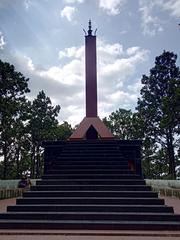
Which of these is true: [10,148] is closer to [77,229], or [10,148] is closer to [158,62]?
[158,62]

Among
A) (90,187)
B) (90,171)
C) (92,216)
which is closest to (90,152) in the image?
(90,171)

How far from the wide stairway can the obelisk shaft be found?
7.07 m

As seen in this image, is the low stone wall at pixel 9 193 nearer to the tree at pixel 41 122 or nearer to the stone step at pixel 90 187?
the stone step at pixel 90 187

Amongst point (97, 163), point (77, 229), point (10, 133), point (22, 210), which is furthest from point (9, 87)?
point (77, 229)

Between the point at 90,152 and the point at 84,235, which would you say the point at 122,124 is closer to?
the point at 90,152

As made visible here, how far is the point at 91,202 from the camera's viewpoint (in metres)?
9.23

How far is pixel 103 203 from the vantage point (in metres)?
9.22

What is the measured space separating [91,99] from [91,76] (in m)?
1.67

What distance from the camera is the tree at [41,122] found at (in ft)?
107

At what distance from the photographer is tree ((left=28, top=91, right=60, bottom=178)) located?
107 feet

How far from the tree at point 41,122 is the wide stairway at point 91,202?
19.7 meters

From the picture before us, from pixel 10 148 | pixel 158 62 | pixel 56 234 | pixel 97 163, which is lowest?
pixel 56 234

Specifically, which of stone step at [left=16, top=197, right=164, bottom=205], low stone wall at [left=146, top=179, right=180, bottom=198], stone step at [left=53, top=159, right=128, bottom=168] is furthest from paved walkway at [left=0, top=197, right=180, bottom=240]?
low stone wall at [left=146, top=179, right=180, bottom=198]

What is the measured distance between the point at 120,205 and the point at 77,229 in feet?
5.92
